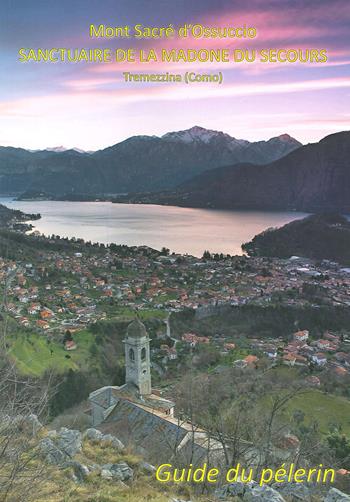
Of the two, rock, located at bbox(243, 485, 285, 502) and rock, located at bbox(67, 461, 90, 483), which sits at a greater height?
rock, located at bbox(243, 485, 285, 502)

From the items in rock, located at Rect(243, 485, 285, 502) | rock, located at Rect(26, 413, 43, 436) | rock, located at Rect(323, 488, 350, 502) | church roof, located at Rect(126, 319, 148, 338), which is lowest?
church roof, located at Rect(126, 319, 148, 338)

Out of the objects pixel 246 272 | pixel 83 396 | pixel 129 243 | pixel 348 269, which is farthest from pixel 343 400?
pixel 129 243

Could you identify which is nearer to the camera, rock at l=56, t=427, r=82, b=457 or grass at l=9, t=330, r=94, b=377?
rock at l=56, t=427, r=82, b=457

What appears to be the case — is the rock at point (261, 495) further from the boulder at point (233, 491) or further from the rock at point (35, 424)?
the rock at point (35, 424)

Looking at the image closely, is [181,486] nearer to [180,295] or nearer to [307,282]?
[180,295]

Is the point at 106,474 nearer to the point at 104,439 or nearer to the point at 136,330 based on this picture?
the point at 104,439

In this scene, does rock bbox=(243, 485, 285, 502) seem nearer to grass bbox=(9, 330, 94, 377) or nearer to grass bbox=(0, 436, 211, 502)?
grass bbox=(0, 436, 211, 502)

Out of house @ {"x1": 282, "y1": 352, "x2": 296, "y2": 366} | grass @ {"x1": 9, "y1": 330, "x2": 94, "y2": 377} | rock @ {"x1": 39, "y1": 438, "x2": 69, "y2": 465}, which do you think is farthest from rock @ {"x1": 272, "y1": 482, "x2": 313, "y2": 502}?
house @ {"x1": 282, "y1": 352, "x2": 296, "y2": 366}
